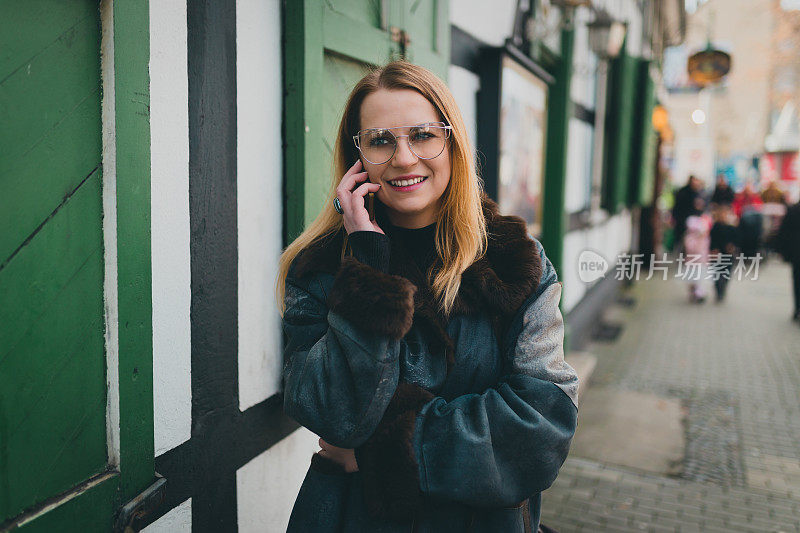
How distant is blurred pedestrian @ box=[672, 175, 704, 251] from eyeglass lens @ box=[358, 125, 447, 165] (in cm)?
1136

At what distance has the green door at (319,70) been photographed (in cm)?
231

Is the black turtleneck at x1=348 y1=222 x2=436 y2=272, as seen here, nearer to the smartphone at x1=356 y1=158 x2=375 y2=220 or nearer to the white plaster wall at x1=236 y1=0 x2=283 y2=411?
the smartphone at x1=356 y1=158 x2=375 y2=220

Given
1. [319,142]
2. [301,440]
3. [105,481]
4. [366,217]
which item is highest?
[319,142]

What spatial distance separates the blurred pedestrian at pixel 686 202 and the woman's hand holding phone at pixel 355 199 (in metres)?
11.4

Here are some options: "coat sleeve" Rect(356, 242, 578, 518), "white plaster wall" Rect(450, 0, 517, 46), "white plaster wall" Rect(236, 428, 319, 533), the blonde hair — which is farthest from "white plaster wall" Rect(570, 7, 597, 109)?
"coat sleeve" Rect(356, 242, 578, 518)

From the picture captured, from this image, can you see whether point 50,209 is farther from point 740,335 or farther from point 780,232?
point 780,232

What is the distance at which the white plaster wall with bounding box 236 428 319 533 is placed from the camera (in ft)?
7.73

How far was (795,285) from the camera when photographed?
30.2 feet

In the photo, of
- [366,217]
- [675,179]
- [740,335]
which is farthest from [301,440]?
[675,179]

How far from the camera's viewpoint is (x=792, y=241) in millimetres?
9016

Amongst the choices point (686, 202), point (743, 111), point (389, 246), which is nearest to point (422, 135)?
point (389, 246)

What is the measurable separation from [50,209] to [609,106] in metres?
8.87

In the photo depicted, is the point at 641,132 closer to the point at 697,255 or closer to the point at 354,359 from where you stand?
the point at 697,255

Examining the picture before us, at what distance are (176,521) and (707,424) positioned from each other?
4826 millimetres
